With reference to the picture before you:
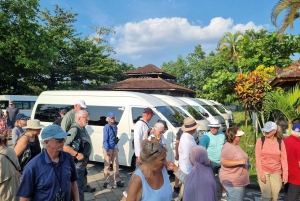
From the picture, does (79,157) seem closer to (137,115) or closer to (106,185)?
(106,185)

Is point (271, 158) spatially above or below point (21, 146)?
below

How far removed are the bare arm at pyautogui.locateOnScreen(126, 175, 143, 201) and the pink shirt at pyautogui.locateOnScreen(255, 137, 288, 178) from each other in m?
2.67

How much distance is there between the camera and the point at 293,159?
384 cm

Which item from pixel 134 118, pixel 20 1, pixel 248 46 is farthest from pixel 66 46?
pixel 134 118

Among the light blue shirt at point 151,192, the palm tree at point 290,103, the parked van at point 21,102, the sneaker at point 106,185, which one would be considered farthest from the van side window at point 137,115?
the parked van at point 21,102

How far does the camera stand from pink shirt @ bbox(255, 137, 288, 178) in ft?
12.5

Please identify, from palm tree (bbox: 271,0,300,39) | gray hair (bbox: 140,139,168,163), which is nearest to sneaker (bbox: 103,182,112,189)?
gray hair (bbox: 140,139,168,163)

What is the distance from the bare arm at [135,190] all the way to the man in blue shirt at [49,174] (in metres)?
0.76

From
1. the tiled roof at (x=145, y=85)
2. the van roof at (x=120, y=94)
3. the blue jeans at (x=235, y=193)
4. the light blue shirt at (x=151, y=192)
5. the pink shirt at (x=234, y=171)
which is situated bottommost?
the blue jeans at (x=235, y=193)

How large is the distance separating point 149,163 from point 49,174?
0.99 meters

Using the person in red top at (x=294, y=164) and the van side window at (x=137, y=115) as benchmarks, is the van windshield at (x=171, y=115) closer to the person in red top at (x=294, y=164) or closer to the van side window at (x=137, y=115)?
the van side window at (x=137, y=115)

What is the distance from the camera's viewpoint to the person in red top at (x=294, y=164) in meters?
3.80

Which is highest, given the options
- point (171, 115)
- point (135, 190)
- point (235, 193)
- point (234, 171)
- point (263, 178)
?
point (171, 115)

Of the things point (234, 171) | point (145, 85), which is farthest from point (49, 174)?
point (145, 85)
